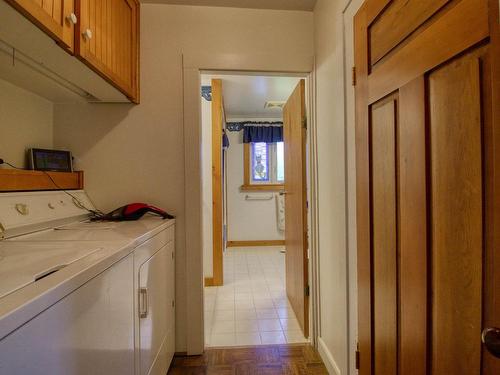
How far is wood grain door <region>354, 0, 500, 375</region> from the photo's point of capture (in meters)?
0.56

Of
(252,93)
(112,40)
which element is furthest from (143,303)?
(252,93)

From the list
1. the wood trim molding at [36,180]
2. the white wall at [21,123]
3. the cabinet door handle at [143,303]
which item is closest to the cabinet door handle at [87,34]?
the white wall at [21,123]

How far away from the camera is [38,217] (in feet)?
4.13

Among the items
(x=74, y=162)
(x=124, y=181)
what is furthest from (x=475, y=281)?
(x=74, y=162)

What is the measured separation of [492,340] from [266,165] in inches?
183

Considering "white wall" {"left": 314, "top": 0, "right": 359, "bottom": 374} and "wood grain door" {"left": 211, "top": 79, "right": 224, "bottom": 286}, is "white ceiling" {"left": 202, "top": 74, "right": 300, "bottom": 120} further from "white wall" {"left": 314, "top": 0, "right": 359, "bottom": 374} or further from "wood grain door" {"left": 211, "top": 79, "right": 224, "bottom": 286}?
"white wall" {"left": 314, "top": 0, "right": 359, "bottom": 374}

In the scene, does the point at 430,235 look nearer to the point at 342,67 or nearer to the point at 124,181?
the point at 342,67

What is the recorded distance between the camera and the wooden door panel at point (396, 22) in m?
0.72

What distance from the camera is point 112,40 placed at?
146 cm

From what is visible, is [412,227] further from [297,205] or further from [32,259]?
[297,205]

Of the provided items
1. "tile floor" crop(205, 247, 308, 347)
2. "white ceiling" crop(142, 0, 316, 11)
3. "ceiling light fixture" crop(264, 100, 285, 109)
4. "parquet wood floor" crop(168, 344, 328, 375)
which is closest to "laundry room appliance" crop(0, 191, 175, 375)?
"parquet wood floor" crop(168, 344, 328, 375)

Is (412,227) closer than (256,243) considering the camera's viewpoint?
Yes

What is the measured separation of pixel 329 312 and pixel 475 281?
3.93ft

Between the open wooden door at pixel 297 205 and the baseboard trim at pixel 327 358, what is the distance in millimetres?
185
